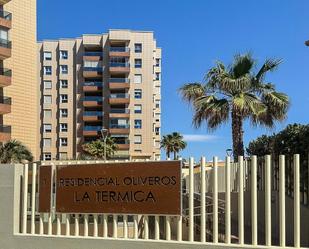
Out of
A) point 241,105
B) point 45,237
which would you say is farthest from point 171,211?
point 241,105

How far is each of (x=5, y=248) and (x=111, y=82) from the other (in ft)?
256

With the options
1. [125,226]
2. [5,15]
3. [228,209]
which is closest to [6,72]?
[5,15]

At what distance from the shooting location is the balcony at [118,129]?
282 feet

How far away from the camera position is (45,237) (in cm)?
902

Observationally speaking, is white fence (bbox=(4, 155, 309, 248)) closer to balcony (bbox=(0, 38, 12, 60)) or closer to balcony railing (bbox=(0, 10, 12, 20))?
balcony (bbox=(0, 38, 12, 60))

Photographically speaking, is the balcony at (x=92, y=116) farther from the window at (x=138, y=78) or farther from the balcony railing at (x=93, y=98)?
the window at (x=138, y=78)

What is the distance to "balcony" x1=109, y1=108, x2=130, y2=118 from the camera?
86.2 metres

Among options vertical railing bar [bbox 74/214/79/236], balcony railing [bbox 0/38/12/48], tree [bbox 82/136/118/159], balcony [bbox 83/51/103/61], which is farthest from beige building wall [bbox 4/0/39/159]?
vertical railing bar [bbox 74/214/79/236]

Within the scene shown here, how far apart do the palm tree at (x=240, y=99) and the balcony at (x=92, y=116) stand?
67.4 metres

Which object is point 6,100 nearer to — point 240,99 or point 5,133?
point 5,133

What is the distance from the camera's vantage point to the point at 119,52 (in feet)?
287

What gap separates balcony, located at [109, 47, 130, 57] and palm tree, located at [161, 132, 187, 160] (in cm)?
2250

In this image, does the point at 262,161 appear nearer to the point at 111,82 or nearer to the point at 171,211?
the point at 171,211

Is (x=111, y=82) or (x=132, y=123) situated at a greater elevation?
(x=111, y=82)
